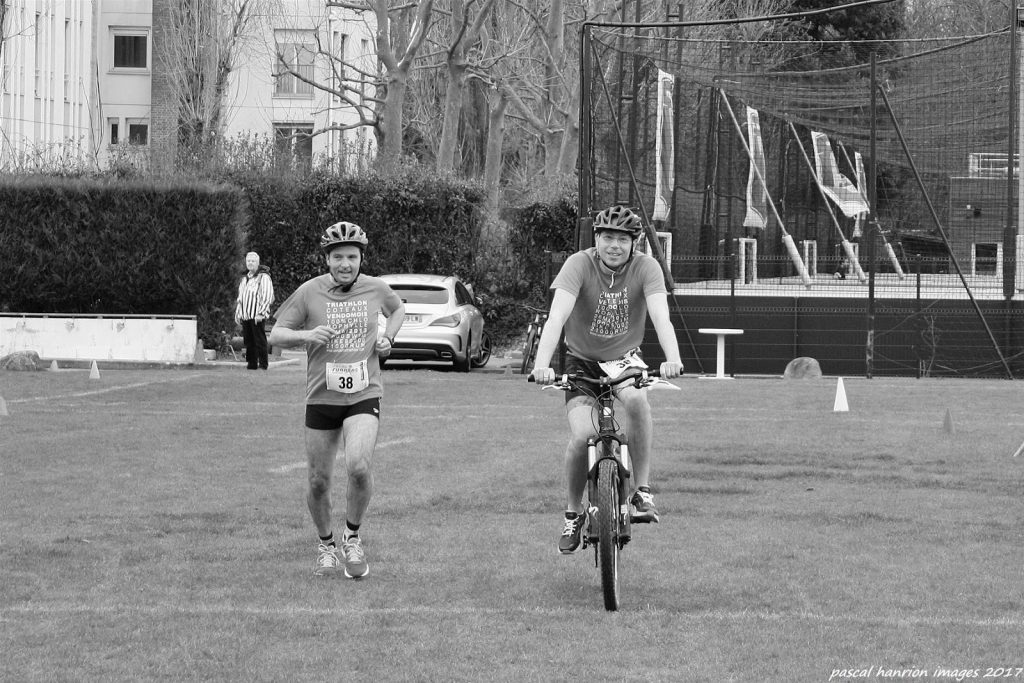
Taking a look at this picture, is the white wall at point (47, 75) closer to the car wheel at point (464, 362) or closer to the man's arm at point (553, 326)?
the car wheel at point (464, 362)

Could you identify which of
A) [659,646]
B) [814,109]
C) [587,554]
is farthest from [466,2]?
[659,646]

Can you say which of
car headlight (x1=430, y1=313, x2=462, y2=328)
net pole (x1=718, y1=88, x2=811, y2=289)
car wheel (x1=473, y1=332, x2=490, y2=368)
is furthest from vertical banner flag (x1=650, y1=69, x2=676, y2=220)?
car wheel (x1=473, y1=332, x2=490, y2=368)

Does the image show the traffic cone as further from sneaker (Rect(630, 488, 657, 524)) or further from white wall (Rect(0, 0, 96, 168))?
white wall (Rect(0, 0, 96, 168))

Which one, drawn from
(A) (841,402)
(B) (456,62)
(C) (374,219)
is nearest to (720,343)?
(A) (841,402)

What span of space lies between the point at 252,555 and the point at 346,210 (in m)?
23.4

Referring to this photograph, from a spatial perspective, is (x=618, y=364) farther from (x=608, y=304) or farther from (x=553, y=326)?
(x=553, y=326)

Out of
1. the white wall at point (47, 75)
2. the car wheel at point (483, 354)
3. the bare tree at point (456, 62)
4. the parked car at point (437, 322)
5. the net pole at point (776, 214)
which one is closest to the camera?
the net pole at point (776, 214)

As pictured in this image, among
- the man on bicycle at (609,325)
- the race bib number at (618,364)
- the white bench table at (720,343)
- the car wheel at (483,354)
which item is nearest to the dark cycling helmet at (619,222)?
the man on bicycle at (609,325)

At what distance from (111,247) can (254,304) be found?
515 cm

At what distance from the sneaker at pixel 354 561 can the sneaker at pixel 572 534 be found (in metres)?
1.06

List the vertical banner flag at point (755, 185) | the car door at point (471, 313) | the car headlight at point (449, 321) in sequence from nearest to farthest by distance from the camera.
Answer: the vertical banner flag at point (755, 185)
the car headlight at point (449, 321)
the car door at point (471, 313)

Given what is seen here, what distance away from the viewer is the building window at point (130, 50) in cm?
6325

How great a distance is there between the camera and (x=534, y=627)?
7180mm

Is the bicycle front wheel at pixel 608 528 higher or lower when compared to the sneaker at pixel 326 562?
higher
